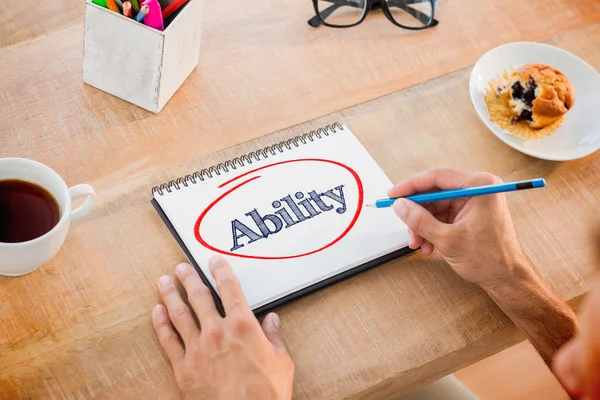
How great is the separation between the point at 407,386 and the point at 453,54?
602mm

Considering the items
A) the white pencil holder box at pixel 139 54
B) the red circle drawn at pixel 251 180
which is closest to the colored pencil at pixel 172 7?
the white pencil holder box at pixel 139 54

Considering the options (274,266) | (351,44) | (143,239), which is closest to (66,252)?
(143,239)

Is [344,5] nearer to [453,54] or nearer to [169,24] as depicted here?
[453,54]

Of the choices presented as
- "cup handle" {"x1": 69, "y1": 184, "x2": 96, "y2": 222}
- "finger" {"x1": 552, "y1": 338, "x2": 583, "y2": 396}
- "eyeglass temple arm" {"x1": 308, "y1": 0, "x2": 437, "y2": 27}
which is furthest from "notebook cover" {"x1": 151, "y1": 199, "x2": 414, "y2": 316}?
"eyeglass temple arm" {"x1": 308, "y1": 0, "x2": 437, "y2": 27}

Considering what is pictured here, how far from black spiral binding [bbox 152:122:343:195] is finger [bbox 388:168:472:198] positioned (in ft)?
0.55

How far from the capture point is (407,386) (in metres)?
0.93

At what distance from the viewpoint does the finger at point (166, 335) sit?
33.4 inches

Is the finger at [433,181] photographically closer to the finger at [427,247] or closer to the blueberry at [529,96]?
the finger at [427,247]

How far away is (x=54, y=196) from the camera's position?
86 centimetres

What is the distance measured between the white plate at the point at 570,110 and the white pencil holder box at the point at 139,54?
18.6 inches

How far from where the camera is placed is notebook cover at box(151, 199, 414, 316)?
2.94 ft

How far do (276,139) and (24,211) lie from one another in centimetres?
39

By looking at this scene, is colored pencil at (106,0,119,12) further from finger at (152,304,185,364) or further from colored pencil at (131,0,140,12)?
finger at (152,304,185,364)

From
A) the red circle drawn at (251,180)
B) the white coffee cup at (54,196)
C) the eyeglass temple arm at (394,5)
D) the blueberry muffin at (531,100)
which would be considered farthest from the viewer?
the eyeglass temple arm at (394,5)
